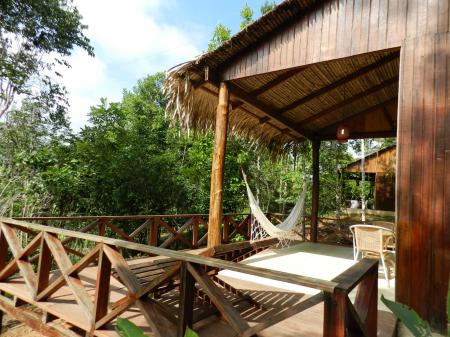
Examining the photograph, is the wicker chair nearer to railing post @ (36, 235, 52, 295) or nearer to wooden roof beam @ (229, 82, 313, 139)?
wooden roof beam @ (229, 82, 313, 139)

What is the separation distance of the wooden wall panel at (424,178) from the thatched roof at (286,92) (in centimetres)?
39

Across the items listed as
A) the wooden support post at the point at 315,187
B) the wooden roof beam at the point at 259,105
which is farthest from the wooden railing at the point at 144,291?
the wooden support post at the point at 315,187

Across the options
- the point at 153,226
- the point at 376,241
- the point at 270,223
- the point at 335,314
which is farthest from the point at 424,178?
the point at 153,226

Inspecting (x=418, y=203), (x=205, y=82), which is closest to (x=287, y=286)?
(x=418, y=203)

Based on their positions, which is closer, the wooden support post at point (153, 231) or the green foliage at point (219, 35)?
the wooden support post at point (153, 231)

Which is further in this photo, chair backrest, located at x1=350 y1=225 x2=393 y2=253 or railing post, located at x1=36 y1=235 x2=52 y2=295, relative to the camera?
chair backrest, located at x1=350 y1=225 x2=393 y2=253

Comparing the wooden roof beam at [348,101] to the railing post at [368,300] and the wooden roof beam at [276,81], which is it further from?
the railing post at [368,300]

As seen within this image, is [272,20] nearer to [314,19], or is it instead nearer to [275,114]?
[314,19]

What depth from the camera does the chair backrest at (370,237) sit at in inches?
120

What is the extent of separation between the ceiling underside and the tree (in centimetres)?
550

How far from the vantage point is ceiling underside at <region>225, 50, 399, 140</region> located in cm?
335

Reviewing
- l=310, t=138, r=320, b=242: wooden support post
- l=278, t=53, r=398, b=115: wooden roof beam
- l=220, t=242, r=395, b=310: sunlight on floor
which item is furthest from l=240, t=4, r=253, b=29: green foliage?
l=220, t=242, r=395, b=310: sunlight on floor

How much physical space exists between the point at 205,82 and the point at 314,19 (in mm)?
1258

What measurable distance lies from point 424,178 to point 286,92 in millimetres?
2148
